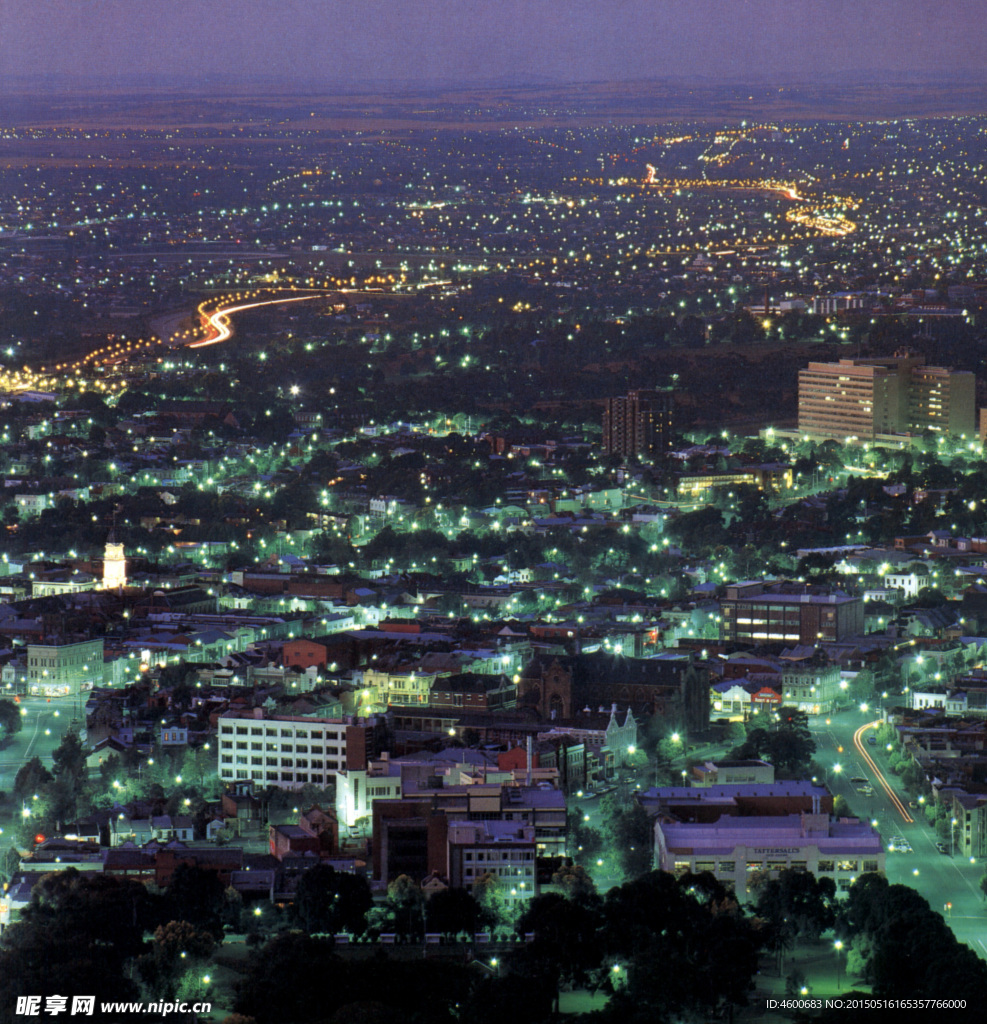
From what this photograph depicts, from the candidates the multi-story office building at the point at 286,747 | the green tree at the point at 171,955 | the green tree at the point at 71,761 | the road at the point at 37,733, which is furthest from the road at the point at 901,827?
the road at the point at 37,733

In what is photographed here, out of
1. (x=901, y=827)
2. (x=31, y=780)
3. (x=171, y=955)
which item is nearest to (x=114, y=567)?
(x=31, y=780)

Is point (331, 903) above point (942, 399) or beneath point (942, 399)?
above

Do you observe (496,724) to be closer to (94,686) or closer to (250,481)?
(94,686)

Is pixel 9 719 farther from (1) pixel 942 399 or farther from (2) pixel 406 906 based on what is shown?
(1) pixel 942 399

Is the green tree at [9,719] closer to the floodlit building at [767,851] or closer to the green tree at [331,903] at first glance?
the green tree at [331,903]

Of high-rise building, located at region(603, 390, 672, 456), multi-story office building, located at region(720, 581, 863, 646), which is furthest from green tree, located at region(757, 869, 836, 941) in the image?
high-rise building, located at region(603, 390, 672, 456)

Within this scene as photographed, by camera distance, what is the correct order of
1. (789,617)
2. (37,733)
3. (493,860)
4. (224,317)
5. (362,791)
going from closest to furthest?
(493,860) → (362,791) → (37,733) → (789,617) → (224,317)
